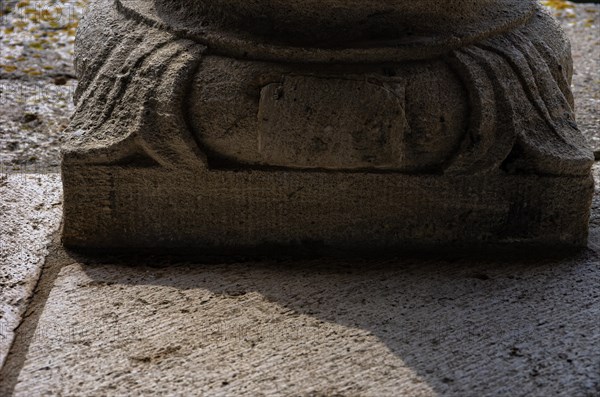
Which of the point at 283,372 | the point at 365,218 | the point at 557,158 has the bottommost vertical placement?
the point at 283,372

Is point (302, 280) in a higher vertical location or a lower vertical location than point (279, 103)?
lower

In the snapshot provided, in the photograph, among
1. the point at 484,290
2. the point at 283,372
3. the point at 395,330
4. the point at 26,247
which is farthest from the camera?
the point at 26,247

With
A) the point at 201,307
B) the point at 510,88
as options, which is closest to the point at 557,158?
the point at 510,88

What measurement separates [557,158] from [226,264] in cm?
87

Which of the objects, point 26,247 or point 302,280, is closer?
point 302,280

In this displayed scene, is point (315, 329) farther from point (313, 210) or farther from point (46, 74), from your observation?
point (46, 74)

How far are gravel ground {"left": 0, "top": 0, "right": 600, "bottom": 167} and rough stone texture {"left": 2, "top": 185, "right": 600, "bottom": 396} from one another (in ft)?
2.38

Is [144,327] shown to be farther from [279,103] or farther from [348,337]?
[279,103]

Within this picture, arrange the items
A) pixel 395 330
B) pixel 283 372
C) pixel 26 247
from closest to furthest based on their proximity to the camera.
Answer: pixel 283 372
pixel 395 330
pixel 26 247

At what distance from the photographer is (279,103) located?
2.06 meters

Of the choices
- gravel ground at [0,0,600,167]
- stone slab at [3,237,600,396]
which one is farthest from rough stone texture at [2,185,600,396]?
gravel ground at [0,0,600,167]

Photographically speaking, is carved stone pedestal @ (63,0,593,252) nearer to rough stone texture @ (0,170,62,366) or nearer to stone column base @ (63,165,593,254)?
stone column base @ (63,165,593,254)

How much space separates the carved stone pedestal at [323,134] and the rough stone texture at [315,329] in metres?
0.10

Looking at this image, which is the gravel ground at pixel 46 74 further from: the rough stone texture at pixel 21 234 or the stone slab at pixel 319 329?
the stone slab at pixel 319 329
